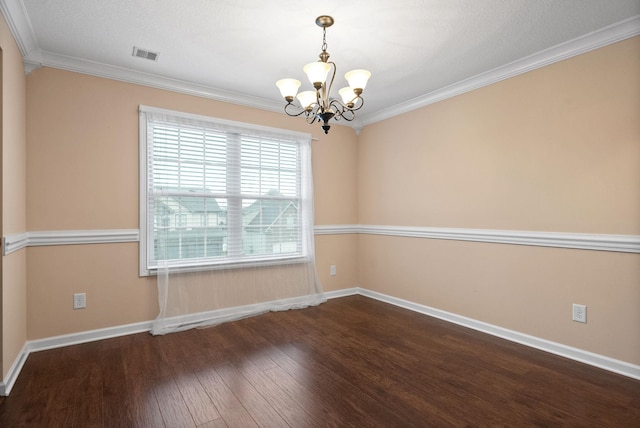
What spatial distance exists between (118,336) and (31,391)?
916mm

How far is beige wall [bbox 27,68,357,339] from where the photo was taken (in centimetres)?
271

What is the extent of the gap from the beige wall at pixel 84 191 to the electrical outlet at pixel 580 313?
361 centimetres

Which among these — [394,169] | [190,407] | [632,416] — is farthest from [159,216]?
[632,416]

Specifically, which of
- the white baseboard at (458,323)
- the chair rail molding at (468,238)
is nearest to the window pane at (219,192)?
the chair rail molding at (468,238)

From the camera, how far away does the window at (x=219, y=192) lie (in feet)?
10.5

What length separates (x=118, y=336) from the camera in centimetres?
300

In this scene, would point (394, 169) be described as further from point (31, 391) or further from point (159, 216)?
point (31, 391)

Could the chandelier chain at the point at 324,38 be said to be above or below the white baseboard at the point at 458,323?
above

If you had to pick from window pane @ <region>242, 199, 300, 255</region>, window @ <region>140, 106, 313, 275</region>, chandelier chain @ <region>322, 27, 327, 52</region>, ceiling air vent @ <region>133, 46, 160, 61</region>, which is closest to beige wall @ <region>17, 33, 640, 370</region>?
window @ <region>140, 106, 313, 275</region>

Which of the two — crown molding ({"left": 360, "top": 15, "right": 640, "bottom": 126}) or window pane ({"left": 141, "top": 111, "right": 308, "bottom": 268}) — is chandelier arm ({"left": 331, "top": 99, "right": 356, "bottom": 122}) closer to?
window pane ({"left": 141, "top": 111, "right": 308, "bottom": 268})

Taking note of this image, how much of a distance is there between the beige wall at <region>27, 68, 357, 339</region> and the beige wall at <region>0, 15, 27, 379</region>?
0.11m

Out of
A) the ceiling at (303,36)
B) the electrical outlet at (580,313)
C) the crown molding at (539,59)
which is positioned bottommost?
the electrical outlet at (580,313)

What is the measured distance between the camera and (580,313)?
8.30 ft

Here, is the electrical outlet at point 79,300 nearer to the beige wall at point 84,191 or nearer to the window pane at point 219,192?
the beige wall at point 84,191
